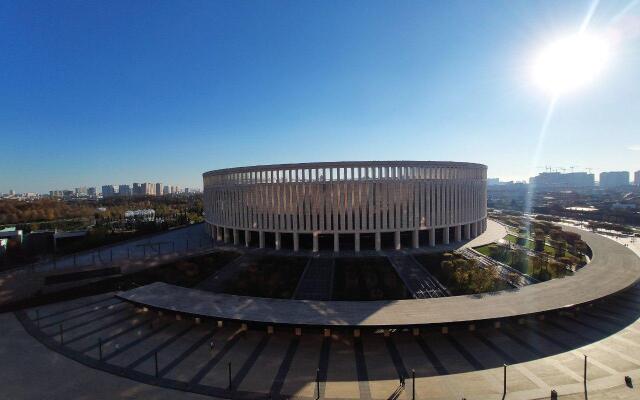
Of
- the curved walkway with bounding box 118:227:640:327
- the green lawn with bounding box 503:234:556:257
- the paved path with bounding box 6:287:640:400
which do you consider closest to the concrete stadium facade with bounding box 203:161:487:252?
the green lawn with bounding box 503:234:556:257

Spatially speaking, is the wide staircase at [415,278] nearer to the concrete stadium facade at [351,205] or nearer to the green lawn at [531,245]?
the concrete stadium facade at [351,205]

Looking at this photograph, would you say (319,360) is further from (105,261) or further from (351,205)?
(105,261)

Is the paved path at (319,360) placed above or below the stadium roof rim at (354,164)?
below

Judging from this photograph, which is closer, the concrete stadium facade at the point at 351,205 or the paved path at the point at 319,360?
the paved path at the point at 319,360

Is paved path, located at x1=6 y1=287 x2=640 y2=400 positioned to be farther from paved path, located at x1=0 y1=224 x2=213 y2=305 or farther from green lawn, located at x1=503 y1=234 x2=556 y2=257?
green lawn, located at x1=503 y1=234 x2=556 y2=257

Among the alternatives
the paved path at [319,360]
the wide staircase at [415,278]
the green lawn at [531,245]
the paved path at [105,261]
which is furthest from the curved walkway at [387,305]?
the green lawn at [531,245]

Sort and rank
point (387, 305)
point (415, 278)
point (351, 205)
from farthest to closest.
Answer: point (351, 205) < point (415, 278) < point (387, 305)

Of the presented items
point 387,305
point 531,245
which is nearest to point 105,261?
point 387,305
